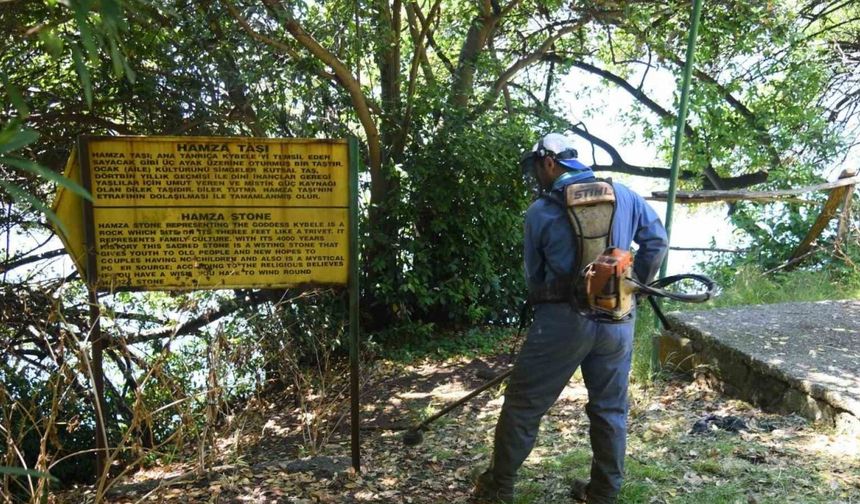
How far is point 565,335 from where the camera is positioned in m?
3.65

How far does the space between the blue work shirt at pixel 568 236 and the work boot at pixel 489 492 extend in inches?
44.7

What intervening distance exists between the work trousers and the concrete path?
1852 mm

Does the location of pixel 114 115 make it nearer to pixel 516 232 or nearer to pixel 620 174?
pixel 516 232

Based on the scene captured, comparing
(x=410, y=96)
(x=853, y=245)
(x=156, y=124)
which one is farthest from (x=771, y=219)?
(x=156, y=124)

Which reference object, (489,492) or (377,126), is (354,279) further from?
(377,126)

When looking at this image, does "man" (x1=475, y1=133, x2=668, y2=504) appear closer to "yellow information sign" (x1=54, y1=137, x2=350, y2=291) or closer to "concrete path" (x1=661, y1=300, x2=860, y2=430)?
"yellow information sign" (x1=54, y1=137, x2=350, y2=291)

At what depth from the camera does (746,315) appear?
6555mm

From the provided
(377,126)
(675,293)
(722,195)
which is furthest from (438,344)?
(675,293)

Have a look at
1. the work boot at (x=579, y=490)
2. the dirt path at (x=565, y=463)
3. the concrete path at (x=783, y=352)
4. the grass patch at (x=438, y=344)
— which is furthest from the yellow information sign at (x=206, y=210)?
the grass patch at (x=438, y=344)

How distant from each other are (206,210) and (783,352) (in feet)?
14.1

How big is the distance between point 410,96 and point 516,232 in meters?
2.11

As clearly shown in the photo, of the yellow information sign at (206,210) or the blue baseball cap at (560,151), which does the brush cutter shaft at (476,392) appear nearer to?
the blue baseball cap at (560,151)

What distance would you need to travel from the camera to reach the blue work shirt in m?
3.68

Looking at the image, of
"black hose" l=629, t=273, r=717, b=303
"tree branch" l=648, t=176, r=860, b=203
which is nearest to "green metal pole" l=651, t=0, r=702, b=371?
"tree branch" l=648, t=176, r=860, b=203
